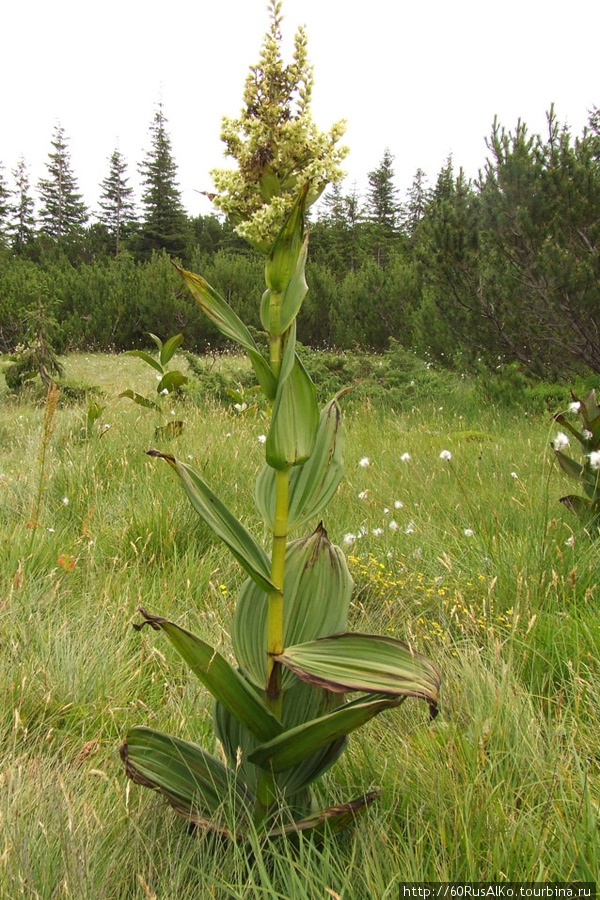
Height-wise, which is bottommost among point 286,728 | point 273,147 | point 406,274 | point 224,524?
point 286,728

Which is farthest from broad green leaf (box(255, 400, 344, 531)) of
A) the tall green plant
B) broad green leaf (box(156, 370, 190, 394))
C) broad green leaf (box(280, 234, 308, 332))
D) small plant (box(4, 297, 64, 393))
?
small plant (box(4, 297, 64, 393))

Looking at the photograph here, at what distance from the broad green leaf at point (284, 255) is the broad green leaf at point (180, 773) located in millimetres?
918

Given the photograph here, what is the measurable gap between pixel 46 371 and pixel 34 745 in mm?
7688

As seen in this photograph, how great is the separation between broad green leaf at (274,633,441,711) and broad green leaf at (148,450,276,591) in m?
0.15

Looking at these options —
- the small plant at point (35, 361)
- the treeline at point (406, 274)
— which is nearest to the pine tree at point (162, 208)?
the treeline at point (406, 274)

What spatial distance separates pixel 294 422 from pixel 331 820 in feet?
2.69

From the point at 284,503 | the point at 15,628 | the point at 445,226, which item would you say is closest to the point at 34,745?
the point at 15,628

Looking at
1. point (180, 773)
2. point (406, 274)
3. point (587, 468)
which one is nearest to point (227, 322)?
point (180, 773)

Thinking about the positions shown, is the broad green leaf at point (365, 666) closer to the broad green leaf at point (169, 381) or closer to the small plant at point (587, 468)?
the small plant at point (587, 468)

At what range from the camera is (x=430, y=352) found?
10453 millimetres

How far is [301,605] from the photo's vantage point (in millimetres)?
1438

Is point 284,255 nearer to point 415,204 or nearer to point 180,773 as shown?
point 180,773

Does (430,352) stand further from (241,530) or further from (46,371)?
(241,530)

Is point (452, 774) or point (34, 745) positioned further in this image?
point (34, 745)
